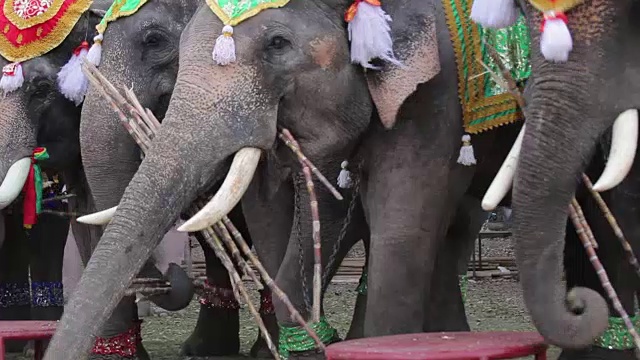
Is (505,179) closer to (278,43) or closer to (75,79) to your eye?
(278,43)

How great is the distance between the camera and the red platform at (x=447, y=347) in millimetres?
3125

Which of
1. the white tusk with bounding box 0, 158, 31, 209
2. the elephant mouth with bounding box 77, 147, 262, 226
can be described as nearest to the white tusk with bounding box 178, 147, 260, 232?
the elephant mouth with bounding box 77, 147, 262, 226

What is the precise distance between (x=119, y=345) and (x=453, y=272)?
124cm

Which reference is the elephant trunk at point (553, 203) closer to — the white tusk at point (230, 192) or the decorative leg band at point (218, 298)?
the white tusk at point (230, 192)

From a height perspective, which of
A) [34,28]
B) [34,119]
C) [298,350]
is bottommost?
[298,350]

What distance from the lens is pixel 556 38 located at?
3230 millimetres

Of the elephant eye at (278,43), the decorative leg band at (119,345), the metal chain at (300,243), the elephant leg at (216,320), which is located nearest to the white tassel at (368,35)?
the elephant eye at (278,43)

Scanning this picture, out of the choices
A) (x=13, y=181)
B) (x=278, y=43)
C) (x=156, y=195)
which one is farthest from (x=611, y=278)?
(x=13, y=181)

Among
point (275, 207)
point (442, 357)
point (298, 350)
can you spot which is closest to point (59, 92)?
point (275, 207)

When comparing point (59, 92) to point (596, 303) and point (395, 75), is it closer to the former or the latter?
point (395, 75)

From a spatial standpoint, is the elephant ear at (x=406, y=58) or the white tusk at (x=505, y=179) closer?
the white tusk at (x=505, y=179)

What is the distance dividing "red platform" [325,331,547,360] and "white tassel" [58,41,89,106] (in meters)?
2.16

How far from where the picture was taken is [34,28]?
536 centimetres

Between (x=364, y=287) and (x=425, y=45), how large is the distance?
143cm
